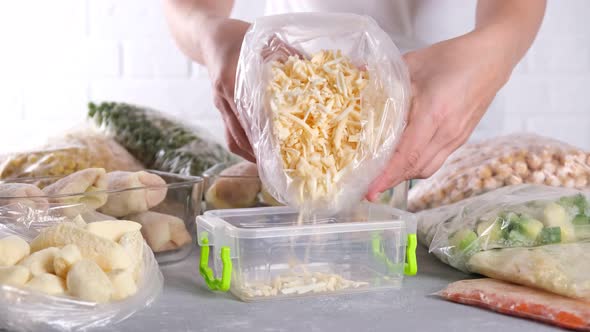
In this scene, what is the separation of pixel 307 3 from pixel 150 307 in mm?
848

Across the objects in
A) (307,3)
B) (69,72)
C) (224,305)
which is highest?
(307,3)

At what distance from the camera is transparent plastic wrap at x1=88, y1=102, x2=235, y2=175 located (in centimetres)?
131

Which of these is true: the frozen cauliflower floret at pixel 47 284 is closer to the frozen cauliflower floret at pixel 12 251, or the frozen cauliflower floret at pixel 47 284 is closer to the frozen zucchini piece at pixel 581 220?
the frozen cauliflower floret at pixel 12 251

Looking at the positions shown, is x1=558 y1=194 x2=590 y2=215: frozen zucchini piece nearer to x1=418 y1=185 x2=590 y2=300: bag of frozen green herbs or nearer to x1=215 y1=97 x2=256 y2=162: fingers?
x1=418 y1=185 x2=590 y2=300: bag of frozen green herbs

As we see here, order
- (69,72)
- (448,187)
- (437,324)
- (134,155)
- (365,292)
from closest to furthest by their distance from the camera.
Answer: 1. (437,324)
2. (365,292)
3. (448,187)
4. (134,155)
5. (69,72)

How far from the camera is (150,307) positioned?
74 centimetres

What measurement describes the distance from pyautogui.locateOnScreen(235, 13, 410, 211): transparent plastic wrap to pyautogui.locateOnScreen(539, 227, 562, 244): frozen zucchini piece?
214 mm

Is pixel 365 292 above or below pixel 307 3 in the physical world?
below

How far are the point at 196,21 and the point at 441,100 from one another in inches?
16.0

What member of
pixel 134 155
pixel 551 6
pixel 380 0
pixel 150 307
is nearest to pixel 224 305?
pixel 150 307

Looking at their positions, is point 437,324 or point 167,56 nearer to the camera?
point 437,324

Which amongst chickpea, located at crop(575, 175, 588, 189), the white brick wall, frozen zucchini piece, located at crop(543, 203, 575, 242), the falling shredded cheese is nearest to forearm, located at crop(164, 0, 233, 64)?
the falling shredded cheese

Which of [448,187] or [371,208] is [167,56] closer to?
[448,187]

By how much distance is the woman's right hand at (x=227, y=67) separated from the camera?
874mm
